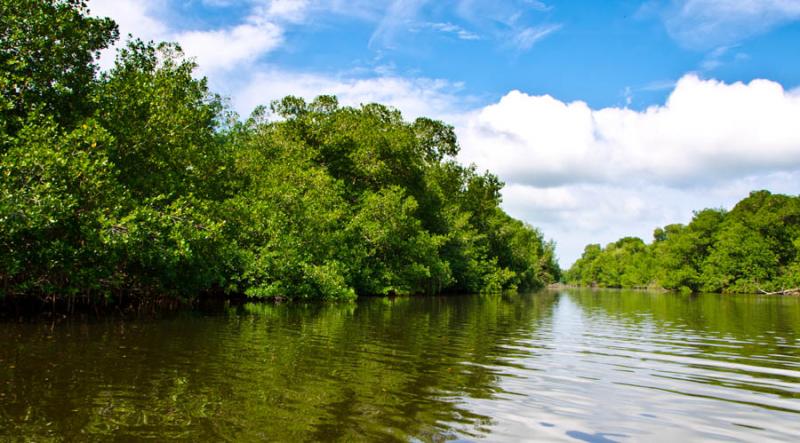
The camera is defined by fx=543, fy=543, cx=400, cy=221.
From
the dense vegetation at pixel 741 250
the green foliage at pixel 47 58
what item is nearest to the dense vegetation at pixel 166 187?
the green foliage at pixel 47 58

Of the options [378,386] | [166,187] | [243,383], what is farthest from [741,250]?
[243,383]

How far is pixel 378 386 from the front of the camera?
8.80 metres

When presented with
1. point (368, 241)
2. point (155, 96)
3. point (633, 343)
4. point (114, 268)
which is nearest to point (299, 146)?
point (368, 241)

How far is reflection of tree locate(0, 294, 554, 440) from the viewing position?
632cm

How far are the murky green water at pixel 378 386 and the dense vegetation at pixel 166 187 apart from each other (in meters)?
3.14

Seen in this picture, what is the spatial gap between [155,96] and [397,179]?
30669 millimetres

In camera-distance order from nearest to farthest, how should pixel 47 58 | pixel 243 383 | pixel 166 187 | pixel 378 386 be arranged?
pixel 243 383 < pixel 378 386 < pixel 47 58 < pixel 166 187

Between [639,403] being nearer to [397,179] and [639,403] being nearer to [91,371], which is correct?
[91,371]

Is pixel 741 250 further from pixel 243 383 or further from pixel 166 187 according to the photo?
pixel 243 383

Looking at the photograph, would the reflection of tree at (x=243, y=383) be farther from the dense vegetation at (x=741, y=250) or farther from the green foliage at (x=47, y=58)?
the dense vegetation at (x=741, y=250)

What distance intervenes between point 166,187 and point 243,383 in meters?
17.0

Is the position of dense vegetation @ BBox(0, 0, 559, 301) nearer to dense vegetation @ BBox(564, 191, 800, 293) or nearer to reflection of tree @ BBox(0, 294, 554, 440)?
reflection of tree @ BBox(0, 294, 554, 440)

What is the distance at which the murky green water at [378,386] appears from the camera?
6.43 metres

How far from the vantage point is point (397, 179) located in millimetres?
51281
